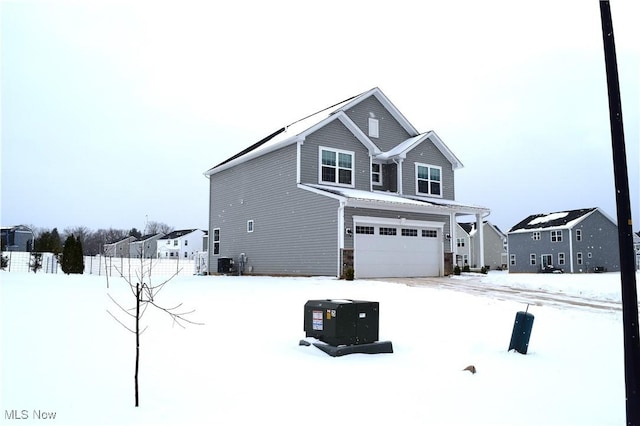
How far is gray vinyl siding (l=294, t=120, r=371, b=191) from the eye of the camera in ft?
70.8

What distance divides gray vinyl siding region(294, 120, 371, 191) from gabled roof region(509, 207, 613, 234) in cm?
2378

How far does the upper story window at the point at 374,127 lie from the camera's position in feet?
81.0

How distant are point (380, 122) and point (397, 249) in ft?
24.3

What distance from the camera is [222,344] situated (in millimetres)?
7289

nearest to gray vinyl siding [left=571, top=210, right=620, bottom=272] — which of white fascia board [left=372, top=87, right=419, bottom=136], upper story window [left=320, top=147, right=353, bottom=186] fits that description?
white fascia board [left=372, top=87, right=419, bottom=136]

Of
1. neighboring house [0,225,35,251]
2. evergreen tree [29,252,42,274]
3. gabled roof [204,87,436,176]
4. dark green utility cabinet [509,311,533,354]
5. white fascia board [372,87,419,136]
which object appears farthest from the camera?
neighboring house [0,225,35,251]

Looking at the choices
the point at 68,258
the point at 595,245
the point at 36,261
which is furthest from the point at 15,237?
the point at 595,245

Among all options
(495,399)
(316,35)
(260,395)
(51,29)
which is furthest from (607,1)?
(51,29)

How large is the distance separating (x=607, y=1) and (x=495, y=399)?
4516 mm

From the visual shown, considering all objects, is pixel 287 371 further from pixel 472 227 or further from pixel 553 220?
pixel 472 227

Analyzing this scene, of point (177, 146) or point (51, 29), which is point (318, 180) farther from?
point (177, 146)

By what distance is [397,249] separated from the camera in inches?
838

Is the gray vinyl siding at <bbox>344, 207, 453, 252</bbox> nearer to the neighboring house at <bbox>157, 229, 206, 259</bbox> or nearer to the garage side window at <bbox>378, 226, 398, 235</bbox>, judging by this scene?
the garage side window at <bbox>378, 226, 398, 235</bbox>

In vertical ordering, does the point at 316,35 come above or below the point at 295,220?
above
